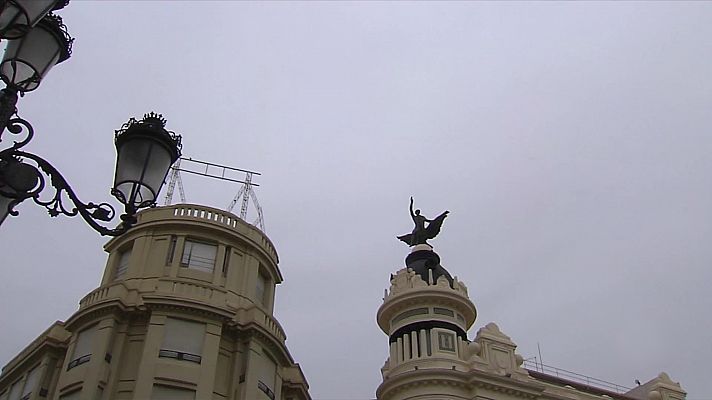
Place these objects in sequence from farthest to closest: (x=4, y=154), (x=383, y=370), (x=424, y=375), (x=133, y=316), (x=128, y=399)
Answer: (x=383, y=370) → (x=424, y=375) → (x=133, y=316) → (x=128, y=399) → (x=4, y=154)

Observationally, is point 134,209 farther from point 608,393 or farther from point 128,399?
point 608,393

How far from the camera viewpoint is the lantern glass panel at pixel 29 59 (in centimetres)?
838

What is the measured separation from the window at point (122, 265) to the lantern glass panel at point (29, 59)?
84.3 ft

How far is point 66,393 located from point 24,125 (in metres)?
23.3

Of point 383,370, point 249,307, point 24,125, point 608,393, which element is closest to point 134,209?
point 24,125

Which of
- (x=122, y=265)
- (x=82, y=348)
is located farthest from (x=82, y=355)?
(x=122, y=265)

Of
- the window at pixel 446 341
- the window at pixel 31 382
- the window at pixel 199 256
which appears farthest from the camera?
the window at pixel 446 341

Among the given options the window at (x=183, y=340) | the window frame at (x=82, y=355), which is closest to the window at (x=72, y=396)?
the window frame at (x=82, y=355)

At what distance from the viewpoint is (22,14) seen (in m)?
7.12

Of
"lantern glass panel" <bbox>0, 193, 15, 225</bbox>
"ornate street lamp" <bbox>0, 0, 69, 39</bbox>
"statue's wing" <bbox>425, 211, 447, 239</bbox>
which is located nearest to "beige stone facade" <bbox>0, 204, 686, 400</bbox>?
"statue's wing" <bbox>425, 211, 447, 239</bbox>

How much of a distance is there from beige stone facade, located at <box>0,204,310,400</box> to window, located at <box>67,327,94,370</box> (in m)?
0.05

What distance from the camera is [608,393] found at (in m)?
39.8

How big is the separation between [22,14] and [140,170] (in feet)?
7.29

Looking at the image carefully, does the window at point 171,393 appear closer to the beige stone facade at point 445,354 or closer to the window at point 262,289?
the window at point 262,289
